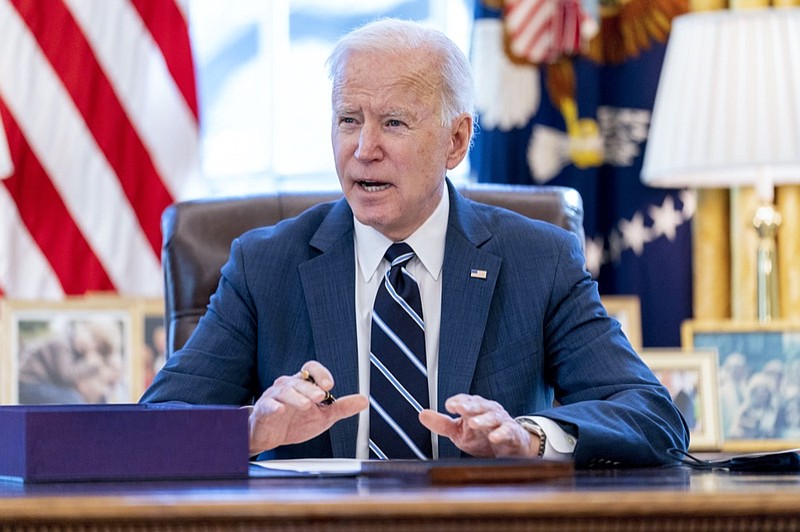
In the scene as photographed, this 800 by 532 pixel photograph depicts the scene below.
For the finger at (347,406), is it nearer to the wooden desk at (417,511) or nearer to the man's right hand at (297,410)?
the man's right hand at (297,410)

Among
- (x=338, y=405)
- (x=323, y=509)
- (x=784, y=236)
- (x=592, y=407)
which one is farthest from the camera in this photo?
(x=784, y=236)

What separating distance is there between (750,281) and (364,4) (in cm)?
130

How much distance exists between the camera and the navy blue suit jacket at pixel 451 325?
82.0 inches

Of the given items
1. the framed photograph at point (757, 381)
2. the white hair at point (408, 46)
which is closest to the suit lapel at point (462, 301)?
the white hair at point (408, 46)

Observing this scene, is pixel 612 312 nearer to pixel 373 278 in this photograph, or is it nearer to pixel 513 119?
pixel 513 119

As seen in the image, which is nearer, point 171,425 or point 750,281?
point 171,425

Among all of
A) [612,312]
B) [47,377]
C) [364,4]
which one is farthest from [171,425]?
[364,4]

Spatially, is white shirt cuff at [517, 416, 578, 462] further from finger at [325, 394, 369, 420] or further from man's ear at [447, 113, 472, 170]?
man's ear at [447, 113, 472, 170]

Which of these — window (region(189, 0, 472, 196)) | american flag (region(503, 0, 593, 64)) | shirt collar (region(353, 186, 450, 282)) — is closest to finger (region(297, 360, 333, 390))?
shirt collar (region(353, 186, 450, 282))

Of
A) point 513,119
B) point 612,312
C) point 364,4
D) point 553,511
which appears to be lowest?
point 553,511

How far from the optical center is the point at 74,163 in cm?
324

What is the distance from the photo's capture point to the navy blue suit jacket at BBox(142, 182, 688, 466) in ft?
6.83

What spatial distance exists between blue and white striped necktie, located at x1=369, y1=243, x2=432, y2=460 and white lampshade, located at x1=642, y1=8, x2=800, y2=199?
3.85 ft

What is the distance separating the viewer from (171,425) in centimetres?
143
